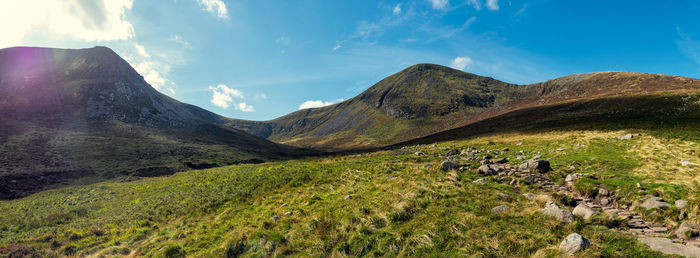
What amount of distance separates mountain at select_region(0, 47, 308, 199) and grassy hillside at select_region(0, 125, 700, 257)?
115ft

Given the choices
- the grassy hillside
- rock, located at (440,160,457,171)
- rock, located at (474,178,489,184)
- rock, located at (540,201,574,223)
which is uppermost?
rock, located at (440,160,457,171)

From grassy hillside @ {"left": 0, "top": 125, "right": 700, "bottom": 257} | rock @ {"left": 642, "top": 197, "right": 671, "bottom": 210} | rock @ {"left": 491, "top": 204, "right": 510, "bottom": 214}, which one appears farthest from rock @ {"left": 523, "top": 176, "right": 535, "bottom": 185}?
rock @ {"left": 491, "top": 204, "right": 510, "bottom": 214}

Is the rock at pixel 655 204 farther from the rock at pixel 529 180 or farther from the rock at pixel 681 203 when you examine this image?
the rock at pixel 529 180

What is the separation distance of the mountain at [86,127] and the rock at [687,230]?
6241 cm

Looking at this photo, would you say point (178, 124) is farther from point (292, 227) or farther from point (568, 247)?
point (568, 247)

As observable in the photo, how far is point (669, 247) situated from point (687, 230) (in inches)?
→ 58.0

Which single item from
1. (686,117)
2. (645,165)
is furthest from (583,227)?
(686,117)

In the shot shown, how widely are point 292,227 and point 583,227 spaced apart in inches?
451

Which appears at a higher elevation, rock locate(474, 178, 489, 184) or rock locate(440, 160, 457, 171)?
rock locate(440, 160, 457, 171)

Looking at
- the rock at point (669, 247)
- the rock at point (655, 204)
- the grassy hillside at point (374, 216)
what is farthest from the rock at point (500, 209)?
the rock at point (655, 204)

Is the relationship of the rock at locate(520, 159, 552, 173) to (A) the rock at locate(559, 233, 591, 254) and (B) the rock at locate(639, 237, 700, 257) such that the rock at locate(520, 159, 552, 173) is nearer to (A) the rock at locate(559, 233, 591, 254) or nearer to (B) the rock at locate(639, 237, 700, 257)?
(B) the rock at locate(639, 237, 700, 257)

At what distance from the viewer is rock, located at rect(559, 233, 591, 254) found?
6484 millimetres

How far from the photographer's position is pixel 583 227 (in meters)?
8.03

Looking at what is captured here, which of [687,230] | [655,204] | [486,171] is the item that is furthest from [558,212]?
[486,171]
